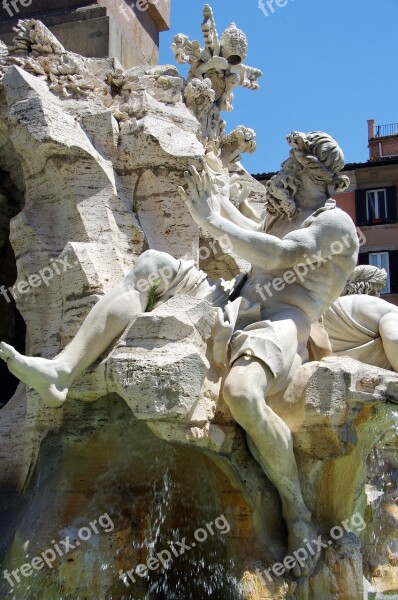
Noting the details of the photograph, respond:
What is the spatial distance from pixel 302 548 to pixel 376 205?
64.9 feet

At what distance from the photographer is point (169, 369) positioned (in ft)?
15.4

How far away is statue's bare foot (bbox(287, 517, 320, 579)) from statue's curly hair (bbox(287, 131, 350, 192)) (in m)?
2.21

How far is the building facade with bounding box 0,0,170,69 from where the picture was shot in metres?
7.24

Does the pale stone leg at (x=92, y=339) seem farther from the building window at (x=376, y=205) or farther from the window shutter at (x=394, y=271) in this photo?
the building window at (x=376, y=205)

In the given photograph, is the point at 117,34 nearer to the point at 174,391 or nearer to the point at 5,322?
the point at 5,322

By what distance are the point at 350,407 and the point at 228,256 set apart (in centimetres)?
212

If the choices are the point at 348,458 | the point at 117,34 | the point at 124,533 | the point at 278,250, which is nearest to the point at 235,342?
the point at 278,250

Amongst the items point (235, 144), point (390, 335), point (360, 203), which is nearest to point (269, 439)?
point (390, 335)

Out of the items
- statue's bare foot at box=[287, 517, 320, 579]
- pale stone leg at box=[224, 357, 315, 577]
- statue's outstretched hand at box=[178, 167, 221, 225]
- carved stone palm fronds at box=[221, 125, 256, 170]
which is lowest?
statue's bare foot at box=[287, 517, 320, 579]

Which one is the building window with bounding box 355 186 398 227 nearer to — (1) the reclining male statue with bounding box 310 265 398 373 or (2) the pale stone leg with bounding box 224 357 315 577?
(1) the reclining male statue with bounding box 310 265 398 373

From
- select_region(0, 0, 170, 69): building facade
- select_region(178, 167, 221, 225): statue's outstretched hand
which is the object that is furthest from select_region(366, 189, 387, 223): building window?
select_region(178, 167, 221, 225): statue's outstretched hand

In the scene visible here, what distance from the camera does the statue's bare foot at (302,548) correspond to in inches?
195

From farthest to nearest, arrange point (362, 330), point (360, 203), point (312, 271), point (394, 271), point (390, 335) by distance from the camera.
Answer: point (360, 203) < point (394, 271) < point (362, 330) < point (390, 335) < point (312, 271)

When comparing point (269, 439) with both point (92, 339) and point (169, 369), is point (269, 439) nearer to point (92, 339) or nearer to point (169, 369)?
point (169, 369)
